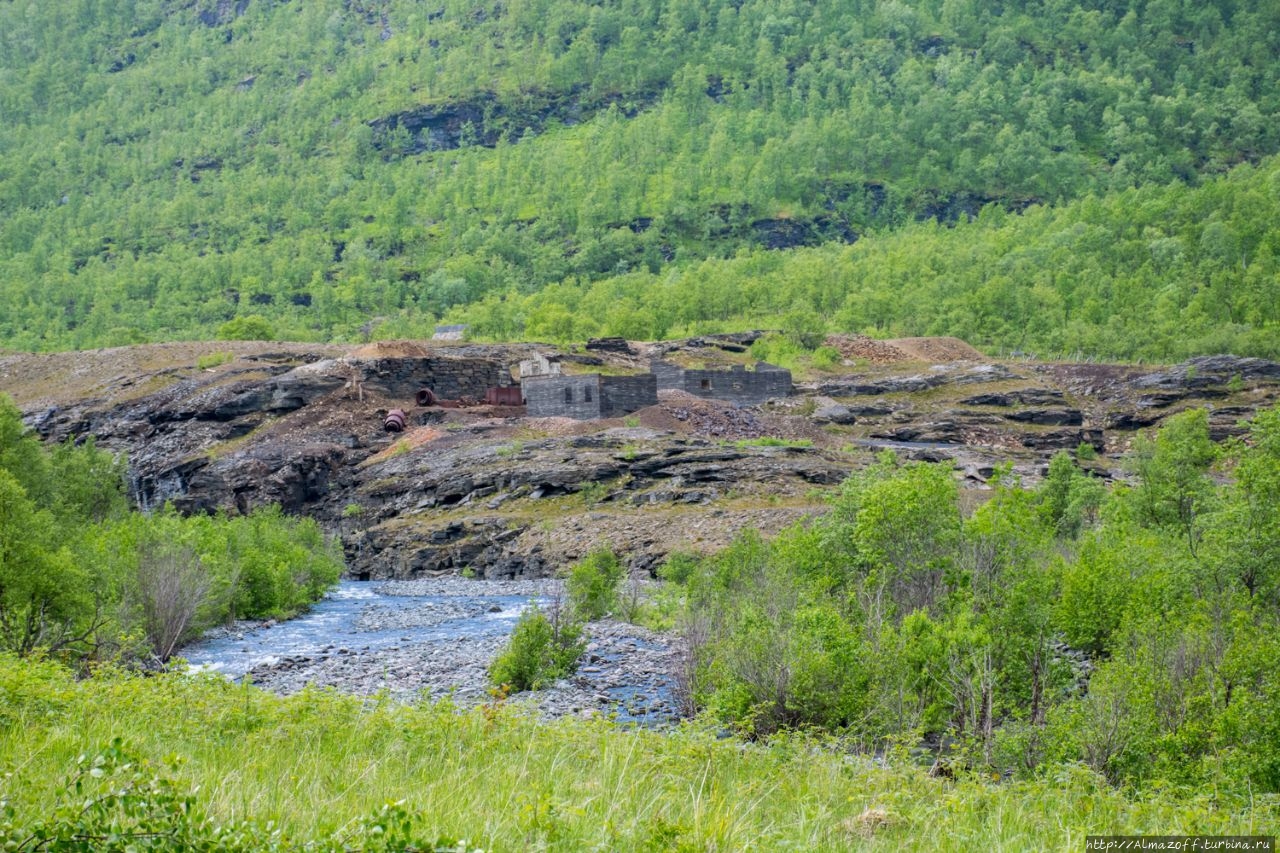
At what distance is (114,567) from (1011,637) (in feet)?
73.2

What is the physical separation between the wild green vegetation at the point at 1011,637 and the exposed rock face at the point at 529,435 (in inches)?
764

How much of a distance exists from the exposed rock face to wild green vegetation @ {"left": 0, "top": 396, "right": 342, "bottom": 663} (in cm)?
742

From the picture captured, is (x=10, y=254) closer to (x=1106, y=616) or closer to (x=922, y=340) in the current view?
(x=922, y=340)

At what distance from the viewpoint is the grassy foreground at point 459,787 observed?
786 centimetres

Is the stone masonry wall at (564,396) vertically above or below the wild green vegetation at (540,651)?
below

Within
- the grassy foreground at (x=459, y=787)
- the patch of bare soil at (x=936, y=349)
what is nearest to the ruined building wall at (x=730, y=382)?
the patch of bare soil at (x=936, y=349)

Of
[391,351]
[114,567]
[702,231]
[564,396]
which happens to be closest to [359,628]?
[114,567]

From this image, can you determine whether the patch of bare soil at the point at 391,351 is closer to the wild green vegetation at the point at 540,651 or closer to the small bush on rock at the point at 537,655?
the wild green vegetation at the point at 540,651

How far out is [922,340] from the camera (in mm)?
96375

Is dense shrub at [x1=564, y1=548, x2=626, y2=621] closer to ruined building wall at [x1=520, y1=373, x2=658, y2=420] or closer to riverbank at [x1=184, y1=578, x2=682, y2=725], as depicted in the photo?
riverbank at [x1=184, y1=578, x2=682, y2=725]

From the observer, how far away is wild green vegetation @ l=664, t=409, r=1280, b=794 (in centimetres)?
1681

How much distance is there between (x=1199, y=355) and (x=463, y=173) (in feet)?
413

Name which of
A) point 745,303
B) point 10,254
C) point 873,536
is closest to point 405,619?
point 873,536

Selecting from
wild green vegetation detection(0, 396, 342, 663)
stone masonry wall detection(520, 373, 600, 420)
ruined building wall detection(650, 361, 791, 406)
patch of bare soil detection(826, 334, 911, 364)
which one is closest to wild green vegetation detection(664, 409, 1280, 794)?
wild green vegetation detection(0, 396, 342, 663)
